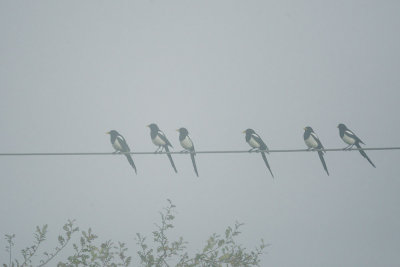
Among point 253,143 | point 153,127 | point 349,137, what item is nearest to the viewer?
point 349,137

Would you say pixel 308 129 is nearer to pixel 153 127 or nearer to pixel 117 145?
pixel 153 127

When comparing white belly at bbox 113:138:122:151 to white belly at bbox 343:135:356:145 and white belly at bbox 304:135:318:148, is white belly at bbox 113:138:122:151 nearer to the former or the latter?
white belly at bbox 304:135:318:148

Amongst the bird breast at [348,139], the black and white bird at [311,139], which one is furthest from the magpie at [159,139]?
the bird breast at [348,139]

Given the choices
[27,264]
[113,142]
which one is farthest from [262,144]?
[27,264]

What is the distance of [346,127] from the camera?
7777 mm

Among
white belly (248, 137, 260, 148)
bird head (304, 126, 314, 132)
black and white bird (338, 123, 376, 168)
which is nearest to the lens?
black and white bird (338, 123, 376, 168)

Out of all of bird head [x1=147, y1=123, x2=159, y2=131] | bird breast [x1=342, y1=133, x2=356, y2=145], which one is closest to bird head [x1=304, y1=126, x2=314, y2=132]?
bird breast [x1=342, y1=133, x2=356, y2=145]

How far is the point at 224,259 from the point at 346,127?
4.46 m

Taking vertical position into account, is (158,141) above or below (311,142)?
above

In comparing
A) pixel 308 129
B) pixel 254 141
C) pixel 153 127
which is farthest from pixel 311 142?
pixel 153 127

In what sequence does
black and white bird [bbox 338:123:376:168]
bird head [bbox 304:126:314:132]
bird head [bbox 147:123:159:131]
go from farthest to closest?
bird head [bbox 147:123:159:131], bird head [bbox 304:126:314:132], black and white bird [bbox 338:123:376:168]

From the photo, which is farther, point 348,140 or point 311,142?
point 311,142

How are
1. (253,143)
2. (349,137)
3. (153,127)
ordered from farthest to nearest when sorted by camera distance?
1. (153,127)
2. (253,143)
3. (349,137)

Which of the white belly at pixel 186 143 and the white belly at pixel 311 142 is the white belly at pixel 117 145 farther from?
the white belly at pixel 311 142
